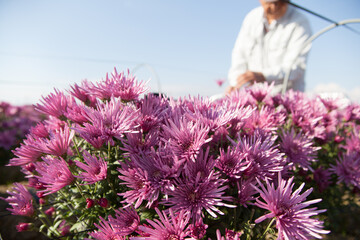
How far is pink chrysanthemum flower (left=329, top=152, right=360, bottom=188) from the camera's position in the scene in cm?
152

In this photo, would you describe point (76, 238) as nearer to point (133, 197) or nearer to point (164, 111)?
point (133, 197)

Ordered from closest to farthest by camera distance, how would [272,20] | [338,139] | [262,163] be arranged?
[262,163] → [338,139] → [272,20]

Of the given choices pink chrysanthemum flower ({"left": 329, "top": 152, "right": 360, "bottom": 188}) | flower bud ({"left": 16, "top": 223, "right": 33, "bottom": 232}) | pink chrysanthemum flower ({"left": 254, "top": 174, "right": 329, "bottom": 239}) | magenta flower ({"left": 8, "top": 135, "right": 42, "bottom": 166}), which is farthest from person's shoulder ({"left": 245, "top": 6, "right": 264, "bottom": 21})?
flower bud ({"left": 16, "top": 223, "right": 33, "bottom": 232})

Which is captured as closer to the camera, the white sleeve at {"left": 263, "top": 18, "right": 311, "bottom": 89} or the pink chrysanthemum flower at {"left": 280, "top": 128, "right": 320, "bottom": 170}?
the pink chrysanthemum flower at {"left": 280, "top": 128, "right": 320, "bottom": 170}

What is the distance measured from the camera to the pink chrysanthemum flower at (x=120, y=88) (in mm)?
976

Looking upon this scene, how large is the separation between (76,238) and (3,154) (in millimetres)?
4299

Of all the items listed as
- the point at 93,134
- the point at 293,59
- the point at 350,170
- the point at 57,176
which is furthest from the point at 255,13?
the point at 57,176

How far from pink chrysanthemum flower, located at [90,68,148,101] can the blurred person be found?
2424 millimetres

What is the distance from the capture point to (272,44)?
147 inches

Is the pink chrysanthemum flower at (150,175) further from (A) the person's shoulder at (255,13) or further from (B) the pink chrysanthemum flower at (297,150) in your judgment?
(A) the person's shoulder at (255,13)

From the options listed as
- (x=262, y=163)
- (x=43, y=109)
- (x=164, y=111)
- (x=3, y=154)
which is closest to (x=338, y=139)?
(x=262, y=163)

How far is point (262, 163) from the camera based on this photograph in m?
0.87

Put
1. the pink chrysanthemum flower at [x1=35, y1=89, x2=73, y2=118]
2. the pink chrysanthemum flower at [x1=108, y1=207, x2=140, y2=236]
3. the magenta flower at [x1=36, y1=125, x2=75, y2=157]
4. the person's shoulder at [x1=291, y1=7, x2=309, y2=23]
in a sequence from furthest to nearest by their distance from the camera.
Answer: the person's shoulder at [x1=291, y1=7, x2=309, y2=23]
the pink chrysanthemum flower at [x1=35, y1=89, x2=73, y2=118]
the magenta flower at [x1=36, y1=125, x2=75, y2=157]
the pink chrysanthemum flower at [x1=108, y1=207, x2=140, y2=236]

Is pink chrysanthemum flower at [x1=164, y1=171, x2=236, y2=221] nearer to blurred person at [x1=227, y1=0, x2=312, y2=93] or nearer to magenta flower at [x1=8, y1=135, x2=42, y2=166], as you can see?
magenta flower at [x1=8, y1=135, x2=42, y2=166]
